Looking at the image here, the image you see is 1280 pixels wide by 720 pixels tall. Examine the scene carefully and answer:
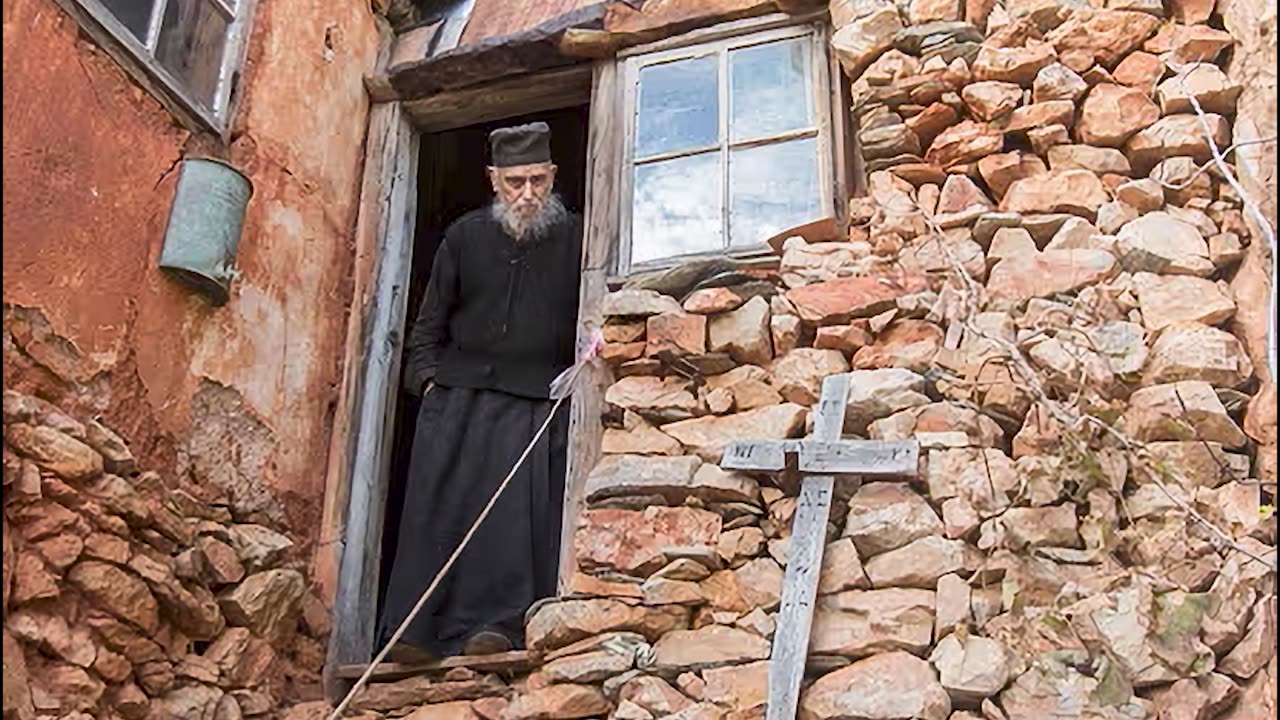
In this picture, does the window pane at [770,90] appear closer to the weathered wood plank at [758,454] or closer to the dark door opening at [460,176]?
the weathered wood plank at [758,454]

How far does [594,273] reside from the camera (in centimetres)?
414

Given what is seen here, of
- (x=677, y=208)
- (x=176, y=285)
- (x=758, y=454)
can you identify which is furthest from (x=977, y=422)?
(x=176, y=285)

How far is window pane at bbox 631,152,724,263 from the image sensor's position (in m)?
4.06

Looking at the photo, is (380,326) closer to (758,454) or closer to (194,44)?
(194,44)

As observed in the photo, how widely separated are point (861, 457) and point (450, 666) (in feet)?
3.90

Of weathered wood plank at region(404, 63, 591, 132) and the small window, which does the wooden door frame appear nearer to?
weathered wood plank at region(404, 63, 591, 132)

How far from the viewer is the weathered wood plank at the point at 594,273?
387 centimetres

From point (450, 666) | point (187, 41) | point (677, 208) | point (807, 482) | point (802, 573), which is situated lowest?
point (450, 666)

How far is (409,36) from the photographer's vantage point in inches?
186

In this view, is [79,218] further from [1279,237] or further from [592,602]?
[1279,237]

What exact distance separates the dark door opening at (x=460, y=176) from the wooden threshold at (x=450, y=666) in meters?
1.19

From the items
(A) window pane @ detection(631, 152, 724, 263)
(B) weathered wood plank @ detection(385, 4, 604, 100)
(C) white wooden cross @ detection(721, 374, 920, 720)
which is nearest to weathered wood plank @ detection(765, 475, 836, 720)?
(C) white wooden cross @ detection(721, 374, 920, 720)

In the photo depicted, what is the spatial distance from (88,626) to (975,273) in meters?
2.18

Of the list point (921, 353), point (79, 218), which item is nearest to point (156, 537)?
point (79, 218)
